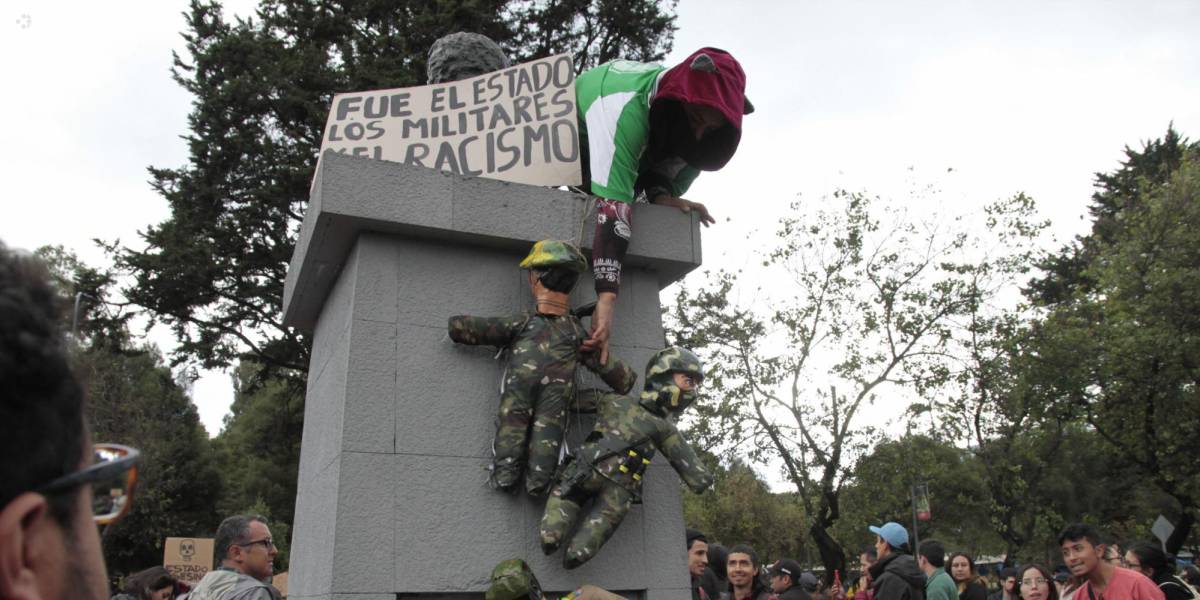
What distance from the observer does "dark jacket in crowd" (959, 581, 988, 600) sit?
297 inches

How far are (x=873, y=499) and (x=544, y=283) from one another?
16.7 meters

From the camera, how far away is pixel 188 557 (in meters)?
10.5

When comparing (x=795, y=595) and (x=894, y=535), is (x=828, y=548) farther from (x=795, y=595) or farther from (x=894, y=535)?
(x=795, y=595)

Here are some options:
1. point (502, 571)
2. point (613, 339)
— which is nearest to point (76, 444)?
point (502, 571)

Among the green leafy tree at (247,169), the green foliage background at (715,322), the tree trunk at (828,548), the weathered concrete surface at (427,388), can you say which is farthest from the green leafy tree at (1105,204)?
the weathered concrete surface at (427,388)

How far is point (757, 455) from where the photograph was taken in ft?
63.5

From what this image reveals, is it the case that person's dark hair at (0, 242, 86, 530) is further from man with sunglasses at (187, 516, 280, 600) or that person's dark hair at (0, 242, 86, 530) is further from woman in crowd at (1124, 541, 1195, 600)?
woman in crowd at (1124, 541, 1195, 600)

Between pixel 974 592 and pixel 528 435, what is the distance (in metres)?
5.03

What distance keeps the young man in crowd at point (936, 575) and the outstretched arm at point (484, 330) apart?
13.1 ft

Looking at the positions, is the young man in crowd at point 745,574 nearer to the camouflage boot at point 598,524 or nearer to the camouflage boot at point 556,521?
the camouflage boot at point 598,524

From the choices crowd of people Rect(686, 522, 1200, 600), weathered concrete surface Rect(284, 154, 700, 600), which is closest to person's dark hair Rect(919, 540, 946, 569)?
crowd of people Rect(686, 522, 1200, 600)

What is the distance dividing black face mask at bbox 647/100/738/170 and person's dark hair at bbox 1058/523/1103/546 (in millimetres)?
2951

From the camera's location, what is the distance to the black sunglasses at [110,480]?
105 cm

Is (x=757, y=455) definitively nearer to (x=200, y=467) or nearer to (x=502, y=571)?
(x=502, y=571)
